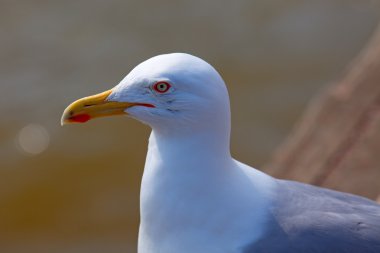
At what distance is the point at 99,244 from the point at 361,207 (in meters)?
2.79

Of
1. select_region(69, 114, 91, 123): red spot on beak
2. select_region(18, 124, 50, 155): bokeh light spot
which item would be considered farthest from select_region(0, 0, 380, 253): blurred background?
select_region(69, 114, 91, 123): red spot on beak

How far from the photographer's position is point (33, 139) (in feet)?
20.2

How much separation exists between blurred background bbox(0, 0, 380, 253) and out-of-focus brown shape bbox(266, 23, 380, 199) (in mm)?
1363

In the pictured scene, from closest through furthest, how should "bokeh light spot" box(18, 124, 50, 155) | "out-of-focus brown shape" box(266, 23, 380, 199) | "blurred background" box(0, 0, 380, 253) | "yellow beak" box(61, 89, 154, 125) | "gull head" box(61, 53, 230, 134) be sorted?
"gull head" box(61, 53, 230, 134)
"yellow beak" box(61, 89, 154, 125)
"out-of-focus brown shape" box(266, 23, 380, 199)
"blurred background" box(0, 0, 380, 253)
"bokeh light spot" box(18, 124, 50, 155)

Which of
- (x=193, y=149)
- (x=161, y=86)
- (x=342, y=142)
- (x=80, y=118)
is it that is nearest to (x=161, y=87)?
(x=161, y=86)

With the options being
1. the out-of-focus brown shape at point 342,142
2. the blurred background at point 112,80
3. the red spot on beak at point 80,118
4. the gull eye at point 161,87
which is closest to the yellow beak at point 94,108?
the red spot on beak at point 80,118

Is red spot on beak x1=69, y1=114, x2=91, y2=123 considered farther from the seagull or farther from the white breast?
the white breast

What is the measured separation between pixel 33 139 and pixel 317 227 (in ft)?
12.9

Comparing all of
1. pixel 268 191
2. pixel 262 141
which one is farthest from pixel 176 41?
pixel 268 191

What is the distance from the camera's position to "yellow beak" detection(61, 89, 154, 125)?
2.59 m

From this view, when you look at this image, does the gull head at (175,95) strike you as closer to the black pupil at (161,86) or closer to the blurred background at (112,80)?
the black pupil at (161,86)

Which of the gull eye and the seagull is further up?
the gull eye

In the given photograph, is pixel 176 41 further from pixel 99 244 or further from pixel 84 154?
pixel 99 244

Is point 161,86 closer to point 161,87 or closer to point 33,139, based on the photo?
point 161,87
